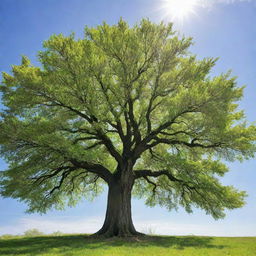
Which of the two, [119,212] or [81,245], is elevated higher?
[119,212]

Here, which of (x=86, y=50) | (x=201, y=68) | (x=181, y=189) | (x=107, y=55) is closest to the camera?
(x=86, y=50)

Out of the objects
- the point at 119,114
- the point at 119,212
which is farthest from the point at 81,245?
the point at 119,114

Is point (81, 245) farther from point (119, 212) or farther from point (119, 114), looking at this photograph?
point (119, 114)

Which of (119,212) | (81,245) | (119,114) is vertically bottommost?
(81,245)

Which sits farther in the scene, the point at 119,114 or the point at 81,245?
the point at 119,114

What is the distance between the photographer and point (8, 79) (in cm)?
2186

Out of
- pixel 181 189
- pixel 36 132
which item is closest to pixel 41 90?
pixel 36 132

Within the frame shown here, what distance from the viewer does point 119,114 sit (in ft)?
66.5

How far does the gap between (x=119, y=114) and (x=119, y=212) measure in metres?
7.61

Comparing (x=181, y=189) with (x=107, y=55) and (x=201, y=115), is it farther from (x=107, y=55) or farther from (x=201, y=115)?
(x=107, y=55)

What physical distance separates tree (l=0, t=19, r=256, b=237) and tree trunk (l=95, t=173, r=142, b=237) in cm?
8

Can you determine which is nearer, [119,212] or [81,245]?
[81,245]

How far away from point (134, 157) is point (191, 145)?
4804 mm

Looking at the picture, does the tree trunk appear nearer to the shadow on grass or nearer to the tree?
the tree
